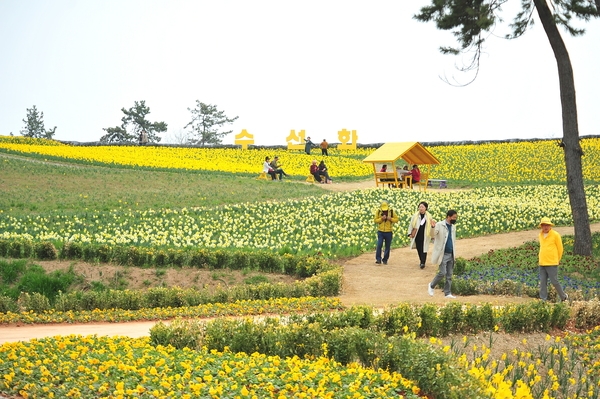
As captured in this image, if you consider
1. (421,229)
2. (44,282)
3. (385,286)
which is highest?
(421,229)

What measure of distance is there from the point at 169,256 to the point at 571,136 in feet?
36.1

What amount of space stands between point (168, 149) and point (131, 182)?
20.0 meters

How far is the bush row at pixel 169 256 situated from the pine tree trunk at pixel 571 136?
6.82 metres

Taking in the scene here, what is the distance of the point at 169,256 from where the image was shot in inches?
812

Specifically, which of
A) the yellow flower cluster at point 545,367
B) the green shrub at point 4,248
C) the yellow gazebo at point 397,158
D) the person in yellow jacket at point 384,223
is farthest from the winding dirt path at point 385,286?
the yellow gazebo at point 397,158

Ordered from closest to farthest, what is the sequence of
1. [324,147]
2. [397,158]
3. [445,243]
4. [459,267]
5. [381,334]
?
1. [381,334]
2. [445,243]
3. [459,267]
4. [397,158]
5. [324,147]

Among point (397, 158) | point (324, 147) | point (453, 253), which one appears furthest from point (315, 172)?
point (453, 253)

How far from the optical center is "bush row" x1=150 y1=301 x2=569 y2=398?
8.86 m

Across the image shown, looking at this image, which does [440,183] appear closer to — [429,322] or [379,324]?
[429,322]

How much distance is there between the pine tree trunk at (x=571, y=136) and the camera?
21469 mm

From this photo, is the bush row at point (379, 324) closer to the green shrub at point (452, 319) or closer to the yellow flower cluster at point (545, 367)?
the green shrub at point (452, 319)

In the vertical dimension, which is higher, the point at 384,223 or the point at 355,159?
the point at 355,159

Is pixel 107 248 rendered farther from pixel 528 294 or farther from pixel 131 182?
pixel 131 182

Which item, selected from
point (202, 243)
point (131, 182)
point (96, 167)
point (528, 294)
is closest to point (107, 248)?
point (202, 243)
